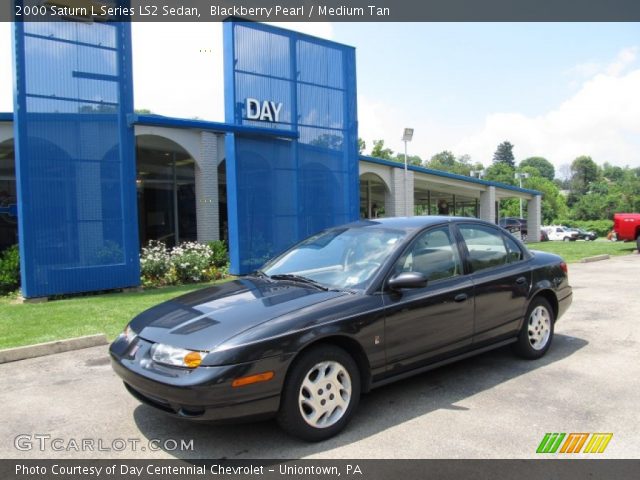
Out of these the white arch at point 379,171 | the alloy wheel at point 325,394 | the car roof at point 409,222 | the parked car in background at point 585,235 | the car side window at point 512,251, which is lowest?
the parked car in background at point 585,235

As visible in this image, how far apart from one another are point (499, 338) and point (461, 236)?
104 cm

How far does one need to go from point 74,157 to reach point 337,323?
8.64m

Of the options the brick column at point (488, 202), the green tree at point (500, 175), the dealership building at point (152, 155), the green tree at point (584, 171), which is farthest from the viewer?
the green tree at point (584, 171)

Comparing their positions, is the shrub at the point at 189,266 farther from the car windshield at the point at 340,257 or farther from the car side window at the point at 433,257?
the car side window at the point at 433,257

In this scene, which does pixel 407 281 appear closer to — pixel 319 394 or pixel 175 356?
pixel 319 394

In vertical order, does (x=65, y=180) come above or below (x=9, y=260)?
above

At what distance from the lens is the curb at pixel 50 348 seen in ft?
19.1

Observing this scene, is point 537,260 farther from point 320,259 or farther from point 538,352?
point 320,259

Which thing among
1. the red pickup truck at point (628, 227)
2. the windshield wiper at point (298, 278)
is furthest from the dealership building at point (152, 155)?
the red pickup truck at point (628, 227)

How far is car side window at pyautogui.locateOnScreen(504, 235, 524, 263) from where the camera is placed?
543cm

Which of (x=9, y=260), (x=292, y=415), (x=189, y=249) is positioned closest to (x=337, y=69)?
(x=189, y=249)

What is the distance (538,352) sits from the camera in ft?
18.0

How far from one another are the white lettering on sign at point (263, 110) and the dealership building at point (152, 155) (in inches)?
1.1

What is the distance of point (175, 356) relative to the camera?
3439mm
